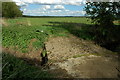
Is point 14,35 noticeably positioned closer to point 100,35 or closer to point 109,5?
point 100,35

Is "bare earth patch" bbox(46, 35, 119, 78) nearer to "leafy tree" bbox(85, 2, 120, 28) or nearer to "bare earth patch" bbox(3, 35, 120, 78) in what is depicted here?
"bare earth patch" bbox(3, 35, 120, 78)

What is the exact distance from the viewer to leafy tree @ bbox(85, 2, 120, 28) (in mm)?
6716

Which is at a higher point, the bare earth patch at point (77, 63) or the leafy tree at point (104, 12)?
the leafy tree at point (104, 12)

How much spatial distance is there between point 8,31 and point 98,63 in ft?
19.0

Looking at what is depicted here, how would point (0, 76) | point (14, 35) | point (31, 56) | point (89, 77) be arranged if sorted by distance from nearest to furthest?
1. point (0, 76)
2. point (89, 77)
3. point (31, 56)
4. point (14, 35)

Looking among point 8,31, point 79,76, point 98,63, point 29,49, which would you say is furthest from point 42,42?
point 79,76

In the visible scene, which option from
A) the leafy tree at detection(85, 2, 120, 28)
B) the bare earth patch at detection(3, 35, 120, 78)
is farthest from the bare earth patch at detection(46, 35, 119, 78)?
the leafy tree at detection(85, 2, 120, 28)

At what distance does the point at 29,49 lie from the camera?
788cm

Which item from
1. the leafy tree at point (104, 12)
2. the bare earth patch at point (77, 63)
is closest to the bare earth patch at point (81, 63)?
the bare earth patch at point (77, 63)

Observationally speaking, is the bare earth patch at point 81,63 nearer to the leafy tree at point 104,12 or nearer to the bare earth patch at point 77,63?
the bare earth patch at point 77,63

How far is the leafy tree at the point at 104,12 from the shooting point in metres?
6.72

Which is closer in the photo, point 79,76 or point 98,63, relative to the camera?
point 79,76

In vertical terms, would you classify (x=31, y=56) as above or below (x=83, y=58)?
below

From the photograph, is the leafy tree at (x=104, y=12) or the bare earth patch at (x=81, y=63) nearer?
the bare earth patch at (x=81, y=63)
